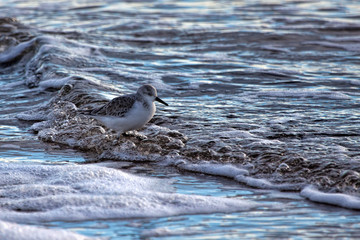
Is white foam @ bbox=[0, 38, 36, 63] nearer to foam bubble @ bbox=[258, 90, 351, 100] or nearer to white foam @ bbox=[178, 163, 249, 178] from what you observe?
foam bubble @ bbox=[258, 90, 351, 100]

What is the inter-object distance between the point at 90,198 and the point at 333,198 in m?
1.85

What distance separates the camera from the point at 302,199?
4.61 metres

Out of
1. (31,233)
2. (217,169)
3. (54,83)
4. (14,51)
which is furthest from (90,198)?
(14,51)

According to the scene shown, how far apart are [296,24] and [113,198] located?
32.7 ft

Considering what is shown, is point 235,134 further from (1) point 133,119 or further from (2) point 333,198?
(2) point 333,198

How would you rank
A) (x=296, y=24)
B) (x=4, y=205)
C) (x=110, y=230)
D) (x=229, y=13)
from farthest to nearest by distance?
(x=229, y=13) < (x=296, y=24) < (x=4, y=205) < (x=110, y=230)

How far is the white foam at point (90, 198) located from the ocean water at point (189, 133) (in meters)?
0.02

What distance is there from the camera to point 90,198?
452 cm

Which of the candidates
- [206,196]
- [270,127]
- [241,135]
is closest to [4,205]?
[206,196]

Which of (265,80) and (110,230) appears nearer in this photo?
(110,230)

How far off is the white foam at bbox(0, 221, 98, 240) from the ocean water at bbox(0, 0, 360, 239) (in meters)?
0.01

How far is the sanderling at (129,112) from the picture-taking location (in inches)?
248

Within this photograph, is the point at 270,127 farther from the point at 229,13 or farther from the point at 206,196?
the point at 229,13

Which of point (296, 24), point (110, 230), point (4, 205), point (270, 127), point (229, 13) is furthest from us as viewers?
point (229, 13)
